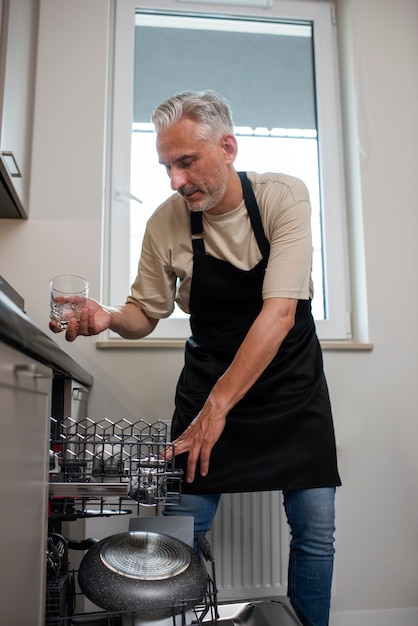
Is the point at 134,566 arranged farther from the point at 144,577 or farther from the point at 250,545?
the point at 250,545

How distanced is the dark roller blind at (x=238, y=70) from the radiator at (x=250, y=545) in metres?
1.37

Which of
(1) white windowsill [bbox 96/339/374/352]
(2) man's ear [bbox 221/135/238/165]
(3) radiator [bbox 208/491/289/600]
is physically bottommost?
(3) radiator [bbox 208/491/289/600]

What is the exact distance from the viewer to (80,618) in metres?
0.64

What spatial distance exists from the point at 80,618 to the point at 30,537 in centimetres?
11

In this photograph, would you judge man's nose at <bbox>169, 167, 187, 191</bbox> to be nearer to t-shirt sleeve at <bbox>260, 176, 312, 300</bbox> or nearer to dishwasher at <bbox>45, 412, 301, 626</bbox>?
t-shirt sleeve at <bbox>260, 176, 312, 300</bbox>

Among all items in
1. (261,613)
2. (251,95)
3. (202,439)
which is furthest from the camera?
(251,95)

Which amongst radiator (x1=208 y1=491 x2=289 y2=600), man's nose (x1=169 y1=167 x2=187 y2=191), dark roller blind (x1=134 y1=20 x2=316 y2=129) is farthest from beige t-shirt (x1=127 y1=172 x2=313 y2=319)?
dark roller blind (x1=134 y1=20 x2=316 y2=129)

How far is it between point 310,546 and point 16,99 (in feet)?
4.62

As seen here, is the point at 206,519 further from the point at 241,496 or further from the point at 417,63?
the point at 417,63

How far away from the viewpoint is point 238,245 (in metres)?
1.27

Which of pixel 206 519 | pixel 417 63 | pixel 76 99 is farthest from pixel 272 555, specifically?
pixel 417 63

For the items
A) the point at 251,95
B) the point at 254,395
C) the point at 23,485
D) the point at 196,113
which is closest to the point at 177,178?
the point at 196,113

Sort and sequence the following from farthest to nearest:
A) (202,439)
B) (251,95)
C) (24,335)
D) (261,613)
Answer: (251,95) < (202,439) < (261,613) < (24,335)

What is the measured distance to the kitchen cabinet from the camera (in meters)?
0.53
